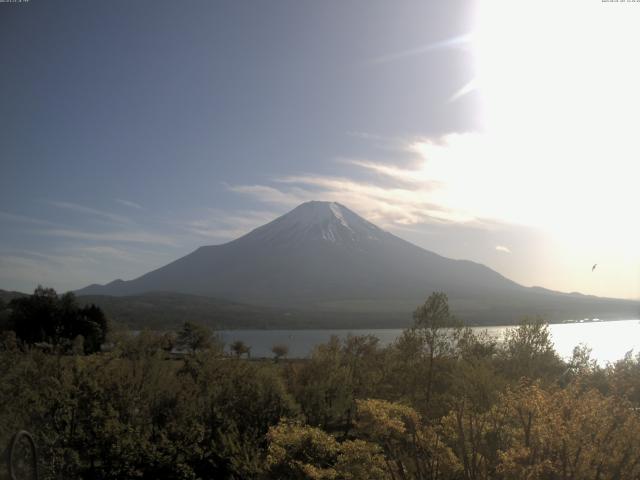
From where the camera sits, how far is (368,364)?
82.3 feet

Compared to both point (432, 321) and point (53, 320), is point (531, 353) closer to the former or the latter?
point (432, 321)

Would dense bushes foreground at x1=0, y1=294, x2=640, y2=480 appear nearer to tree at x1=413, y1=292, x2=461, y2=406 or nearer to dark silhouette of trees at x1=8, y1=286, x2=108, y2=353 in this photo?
tree at x1=413, y1=292, x2=461, y2=406

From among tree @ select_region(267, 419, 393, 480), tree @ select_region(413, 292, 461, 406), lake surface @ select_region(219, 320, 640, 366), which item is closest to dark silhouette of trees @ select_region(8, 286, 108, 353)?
lake surface @ select_region(219, 320, 640, 366)

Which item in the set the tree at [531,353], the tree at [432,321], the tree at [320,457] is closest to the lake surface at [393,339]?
the tree at [531,353]

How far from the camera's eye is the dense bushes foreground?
6983 mm

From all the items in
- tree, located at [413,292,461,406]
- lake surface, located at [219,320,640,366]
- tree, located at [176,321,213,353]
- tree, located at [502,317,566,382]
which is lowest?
lake surface, located at [219,320,640,366]

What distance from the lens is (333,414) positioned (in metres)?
21.0

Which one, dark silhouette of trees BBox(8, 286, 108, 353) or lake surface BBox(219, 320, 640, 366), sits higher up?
dark silhouette of trees BBox(8, 286, 108, 353)

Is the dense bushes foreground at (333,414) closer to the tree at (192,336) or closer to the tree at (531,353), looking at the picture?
the tree at (531,353)

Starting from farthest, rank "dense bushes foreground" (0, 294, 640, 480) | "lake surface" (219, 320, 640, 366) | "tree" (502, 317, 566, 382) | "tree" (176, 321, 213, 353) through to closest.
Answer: "lake surface" (219, 320, 640, 366), "tree" (176, 321, 213, 353), "tree" (502, 317, 566, 382), "dense bushes foreground" (0, 294, 640, 480)

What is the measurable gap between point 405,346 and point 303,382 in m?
5.29

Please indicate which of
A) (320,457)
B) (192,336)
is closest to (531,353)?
→ (320,457)

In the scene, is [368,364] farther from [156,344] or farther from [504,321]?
[504,321]

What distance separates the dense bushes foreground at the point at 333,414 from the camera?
6983 millimetres
